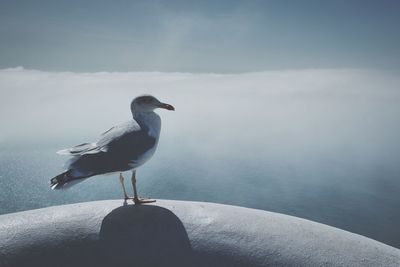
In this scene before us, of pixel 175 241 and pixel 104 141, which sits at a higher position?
pixel 104 141

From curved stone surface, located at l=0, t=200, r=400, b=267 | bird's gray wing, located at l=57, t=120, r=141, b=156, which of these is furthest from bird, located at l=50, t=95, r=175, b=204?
curved stone surface, located at l=0, t=200, r=400, b=267

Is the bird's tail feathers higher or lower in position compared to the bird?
lower

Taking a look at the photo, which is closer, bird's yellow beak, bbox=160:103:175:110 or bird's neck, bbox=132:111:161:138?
bird's neck, bbox=132:111:161:138

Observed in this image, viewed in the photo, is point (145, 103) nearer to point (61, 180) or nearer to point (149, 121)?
point (149, 121)

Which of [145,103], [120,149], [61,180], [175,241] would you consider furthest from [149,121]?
[175,241]

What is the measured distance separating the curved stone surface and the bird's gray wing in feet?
3.82

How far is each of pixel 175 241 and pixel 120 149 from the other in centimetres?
181

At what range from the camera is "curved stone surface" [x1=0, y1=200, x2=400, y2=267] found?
4.43 m

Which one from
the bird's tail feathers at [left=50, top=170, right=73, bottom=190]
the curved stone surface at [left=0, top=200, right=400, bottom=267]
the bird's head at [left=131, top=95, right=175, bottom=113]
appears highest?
the bird's head at [left=131, top=95, right=175, bottom=113]

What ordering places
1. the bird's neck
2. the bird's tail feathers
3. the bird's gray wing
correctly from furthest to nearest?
1. the bird's neck
2. the bird's gray wing
3. the bird's tail feathers

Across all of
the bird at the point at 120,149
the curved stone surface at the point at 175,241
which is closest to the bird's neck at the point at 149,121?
the bird at the point at 120,149

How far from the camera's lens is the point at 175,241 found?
4.72m

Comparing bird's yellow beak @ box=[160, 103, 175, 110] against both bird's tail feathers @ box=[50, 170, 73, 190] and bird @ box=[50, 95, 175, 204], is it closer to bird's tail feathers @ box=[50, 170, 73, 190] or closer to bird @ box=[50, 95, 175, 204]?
bird @ box=[50, 95, 175, 204]

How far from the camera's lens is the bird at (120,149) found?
486cm
